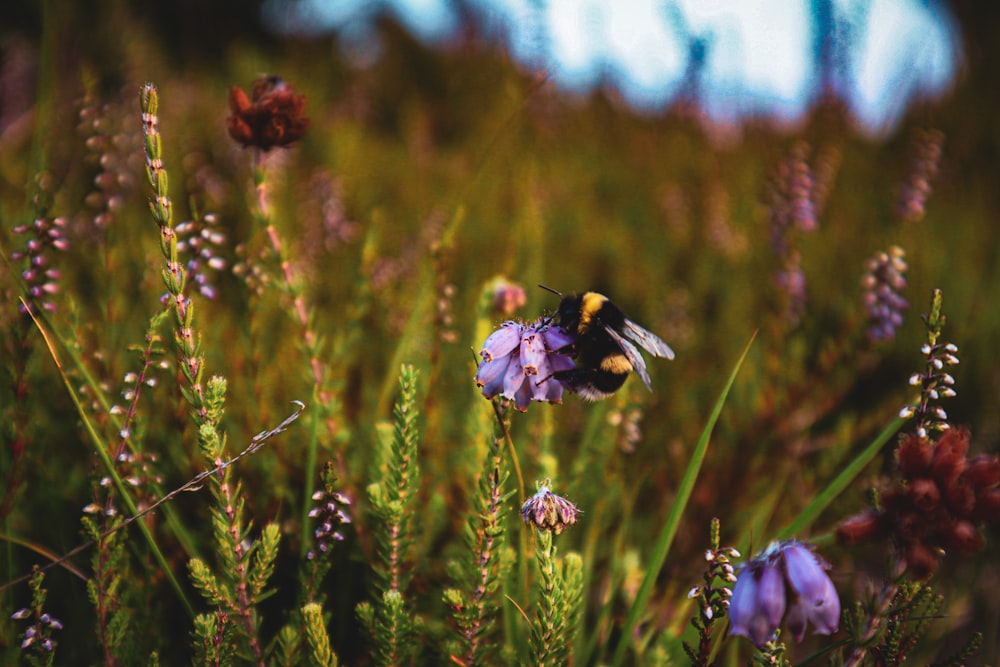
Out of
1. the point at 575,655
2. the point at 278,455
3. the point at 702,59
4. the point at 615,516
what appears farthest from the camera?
the point at 702,59

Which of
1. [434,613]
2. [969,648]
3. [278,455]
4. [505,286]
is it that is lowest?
[434,613]

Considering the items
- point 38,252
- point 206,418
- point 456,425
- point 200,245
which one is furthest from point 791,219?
point 38,252

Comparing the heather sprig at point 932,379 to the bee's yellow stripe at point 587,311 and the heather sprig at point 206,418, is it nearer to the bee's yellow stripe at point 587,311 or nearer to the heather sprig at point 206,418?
the bee's yellow stripe at point 587,311

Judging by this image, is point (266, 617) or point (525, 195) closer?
point (266, 617)

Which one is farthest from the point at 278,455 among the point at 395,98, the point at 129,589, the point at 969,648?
the point at 395,98

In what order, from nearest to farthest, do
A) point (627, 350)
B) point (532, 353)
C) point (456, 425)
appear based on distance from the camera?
point (532, 353) < point (627, 350) < point (456, 425)

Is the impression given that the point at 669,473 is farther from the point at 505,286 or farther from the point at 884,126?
the point at 884,126

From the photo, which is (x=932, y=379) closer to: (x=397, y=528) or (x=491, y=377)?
(x=491, y=377)

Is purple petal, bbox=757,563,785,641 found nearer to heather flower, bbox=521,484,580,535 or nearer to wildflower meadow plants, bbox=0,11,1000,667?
wildflower meadow plants, bbox=0,11,1000,667

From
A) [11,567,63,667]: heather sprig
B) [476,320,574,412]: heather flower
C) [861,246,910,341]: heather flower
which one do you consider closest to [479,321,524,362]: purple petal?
[476,320,574,412]: heather flower
